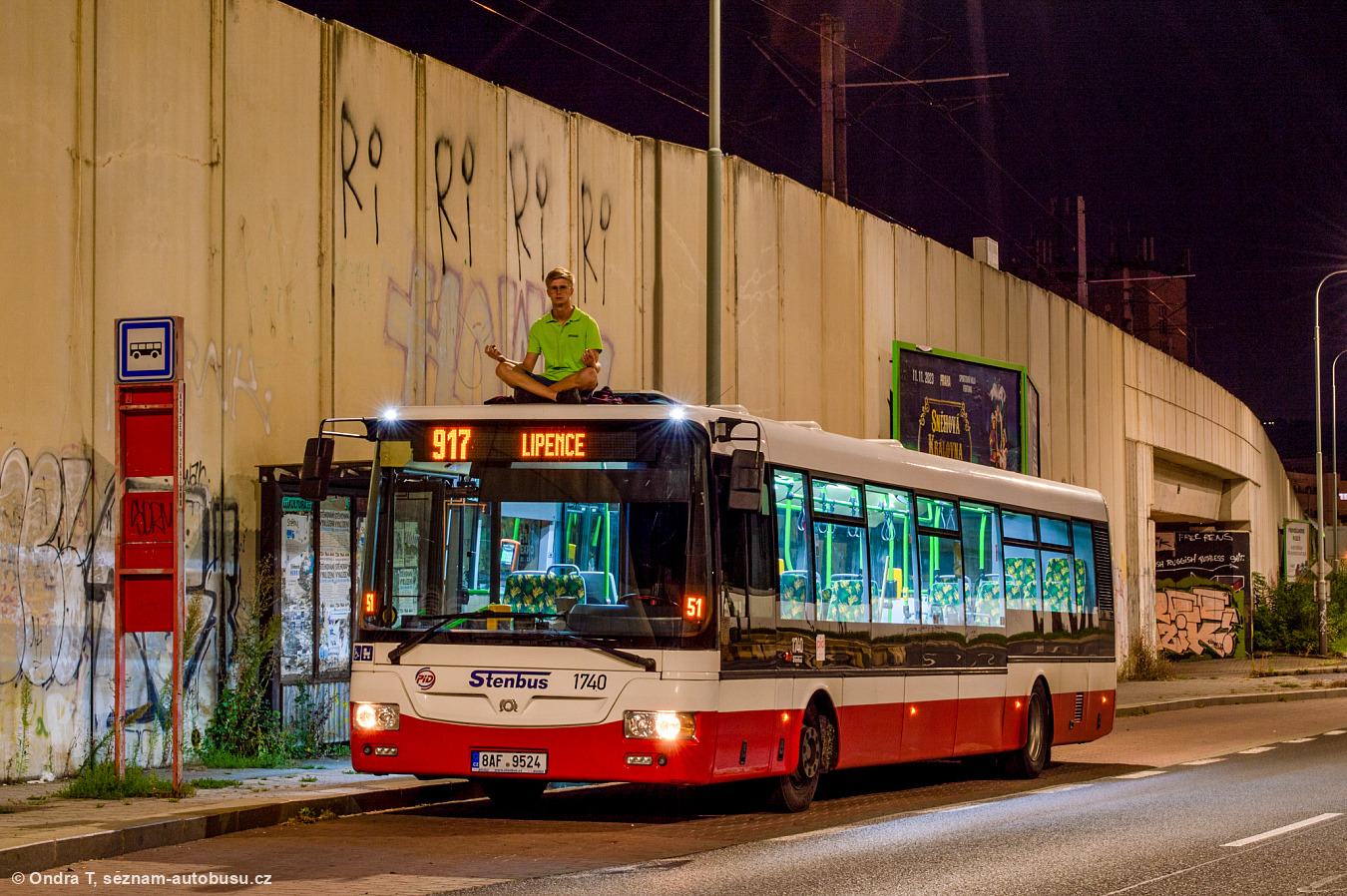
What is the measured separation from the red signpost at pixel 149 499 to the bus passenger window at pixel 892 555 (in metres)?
5.40

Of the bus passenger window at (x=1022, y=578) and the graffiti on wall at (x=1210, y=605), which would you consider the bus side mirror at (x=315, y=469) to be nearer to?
the bus passenger window at (x=1022, y=578)

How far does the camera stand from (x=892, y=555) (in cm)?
1520

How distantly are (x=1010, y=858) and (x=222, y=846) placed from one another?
4768 millimetres

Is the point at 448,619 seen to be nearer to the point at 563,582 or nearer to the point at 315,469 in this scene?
the point at 563,582

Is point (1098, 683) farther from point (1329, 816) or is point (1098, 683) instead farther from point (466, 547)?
point (466, 547)

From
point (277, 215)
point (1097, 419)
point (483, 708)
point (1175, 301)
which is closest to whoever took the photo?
point (483, 708)

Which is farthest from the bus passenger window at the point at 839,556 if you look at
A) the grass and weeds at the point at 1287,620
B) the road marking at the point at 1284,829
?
the grass and weeds at the point at 1287,620

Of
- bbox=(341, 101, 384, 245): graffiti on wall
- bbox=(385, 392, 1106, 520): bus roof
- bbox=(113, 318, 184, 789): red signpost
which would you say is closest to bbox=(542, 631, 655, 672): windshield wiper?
bbox=(385, 392, 1106, 520): bus roof

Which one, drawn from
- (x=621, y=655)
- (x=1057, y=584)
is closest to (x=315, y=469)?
(x=621, y=655)

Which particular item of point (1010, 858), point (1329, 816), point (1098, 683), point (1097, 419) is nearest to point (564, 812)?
point (1010, 858)

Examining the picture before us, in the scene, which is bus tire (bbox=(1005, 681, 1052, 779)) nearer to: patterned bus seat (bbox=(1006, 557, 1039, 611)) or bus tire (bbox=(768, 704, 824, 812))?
patterned bus seat (bbox=(1006, 557, 1039, 611))

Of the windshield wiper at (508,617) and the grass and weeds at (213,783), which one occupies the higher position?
the windshield wiper at (508,617)

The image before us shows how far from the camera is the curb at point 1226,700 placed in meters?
28.8

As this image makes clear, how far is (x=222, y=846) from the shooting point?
37.3ft
